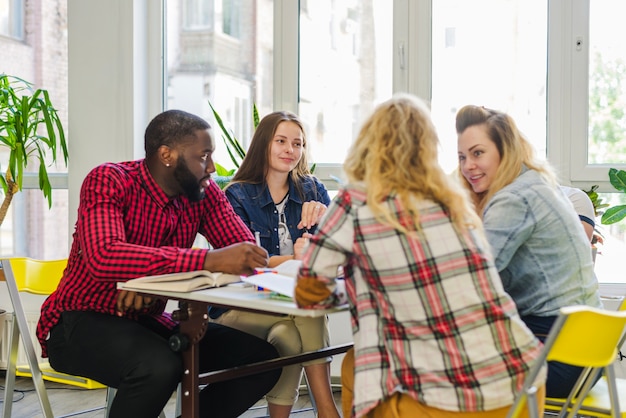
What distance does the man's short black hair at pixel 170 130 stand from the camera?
7.64 ft

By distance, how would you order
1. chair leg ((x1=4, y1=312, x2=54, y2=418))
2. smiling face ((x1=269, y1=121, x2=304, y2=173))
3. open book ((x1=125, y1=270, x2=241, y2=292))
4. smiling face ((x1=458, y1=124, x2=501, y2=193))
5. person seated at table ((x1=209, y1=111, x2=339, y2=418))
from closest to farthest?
1. open book ((x1=125, y1=270, x2=241, y2=292))
2. smiling face ((x1=458, y1=124, x2=501, y2=193))
3. chair leg ((x1=4, y1=312, x2=54, y2=418))
4. person seated at table ((x1=209, y1=111, x2=339, y2=418))
5. smiling face ((x1=269, y1=121, x2=304, y2=173))

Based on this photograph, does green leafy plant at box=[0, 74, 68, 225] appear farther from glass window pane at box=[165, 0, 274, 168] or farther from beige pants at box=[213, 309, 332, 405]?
beige pants at box=[213, 309, 332, 405]

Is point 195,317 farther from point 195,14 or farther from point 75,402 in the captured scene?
point 195,14

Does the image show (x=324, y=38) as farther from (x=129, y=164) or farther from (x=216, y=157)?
(x=129, y=164)

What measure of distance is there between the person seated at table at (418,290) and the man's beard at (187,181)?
0.76 m

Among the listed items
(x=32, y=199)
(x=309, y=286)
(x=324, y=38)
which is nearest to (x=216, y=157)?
(x=324, y=38)

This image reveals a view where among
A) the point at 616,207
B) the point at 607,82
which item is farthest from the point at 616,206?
the point at 607,82

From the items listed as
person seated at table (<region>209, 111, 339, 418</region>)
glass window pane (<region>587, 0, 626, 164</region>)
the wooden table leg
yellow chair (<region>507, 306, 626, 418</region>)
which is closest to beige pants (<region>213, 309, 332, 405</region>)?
person seated at table (<region>209, 111, 339, 418</region>)

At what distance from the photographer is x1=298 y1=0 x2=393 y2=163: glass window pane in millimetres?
3898

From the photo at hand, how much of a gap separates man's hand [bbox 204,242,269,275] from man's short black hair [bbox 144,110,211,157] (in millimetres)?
442

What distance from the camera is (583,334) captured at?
5.15 ft

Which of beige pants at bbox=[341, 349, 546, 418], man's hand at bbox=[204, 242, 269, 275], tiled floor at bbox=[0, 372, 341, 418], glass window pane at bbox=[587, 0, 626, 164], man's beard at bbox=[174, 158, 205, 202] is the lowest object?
tiled floor at bbox=[0, 372, 341, 418]

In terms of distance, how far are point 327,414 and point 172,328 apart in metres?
0.59

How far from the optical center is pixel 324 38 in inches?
157
